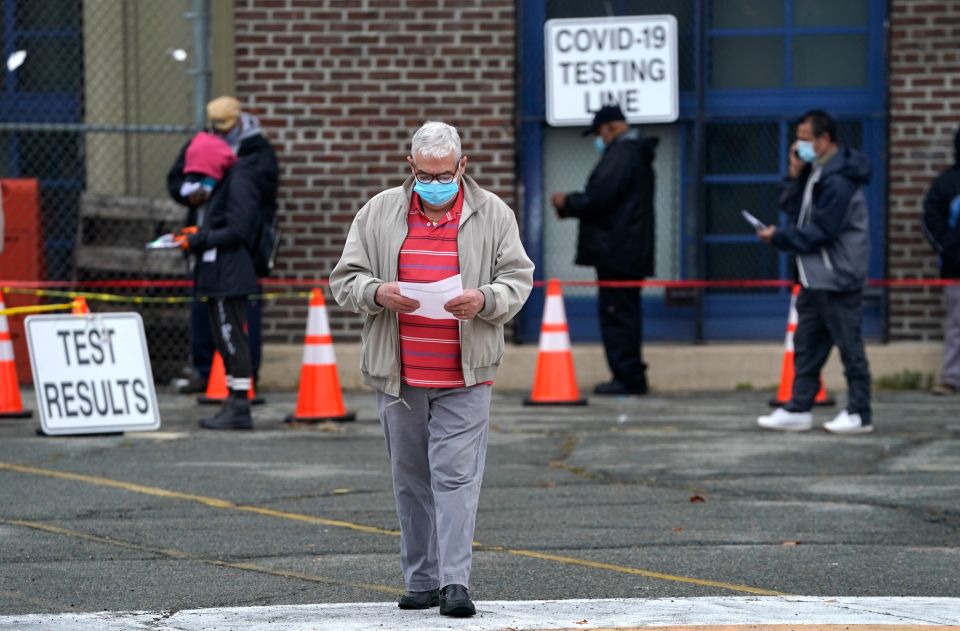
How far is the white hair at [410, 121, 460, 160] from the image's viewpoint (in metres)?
5.95

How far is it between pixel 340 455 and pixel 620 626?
4.77 m

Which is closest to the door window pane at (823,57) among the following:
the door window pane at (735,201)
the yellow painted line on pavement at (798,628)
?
the door window pane at (735,201)

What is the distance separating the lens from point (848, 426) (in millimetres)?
11219

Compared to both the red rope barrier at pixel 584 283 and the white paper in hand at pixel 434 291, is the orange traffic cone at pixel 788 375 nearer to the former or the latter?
the red rope barrier at pixel 584 283

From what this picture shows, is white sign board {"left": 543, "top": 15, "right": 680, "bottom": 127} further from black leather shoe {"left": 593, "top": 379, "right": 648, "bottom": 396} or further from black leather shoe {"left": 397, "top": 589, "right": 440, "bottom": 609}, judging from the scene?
black leather shoe {"left": 397, "top": 589, "right": 440, "bottom": 609}

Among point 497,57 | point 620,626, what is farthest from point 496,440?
point 620,626

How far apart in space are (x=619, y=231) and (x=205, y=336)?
3296mm

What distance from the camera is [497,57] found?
46.9 ft

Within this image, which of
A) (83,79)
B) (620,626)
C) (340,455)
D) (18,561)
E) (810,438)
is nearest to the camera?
(620,626)

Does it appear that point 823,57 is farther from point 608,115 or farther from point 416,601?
point 416,601

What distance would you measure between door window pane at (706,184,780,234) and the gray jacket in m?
3.30

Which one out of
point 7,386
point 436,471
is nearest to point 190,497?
point 436,471

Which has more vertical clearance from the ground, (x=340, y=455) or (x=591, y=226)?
(x=591, y=226)

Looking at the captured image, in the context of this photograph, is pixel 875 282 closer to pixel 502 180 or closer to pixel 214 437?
pixel 502 180
